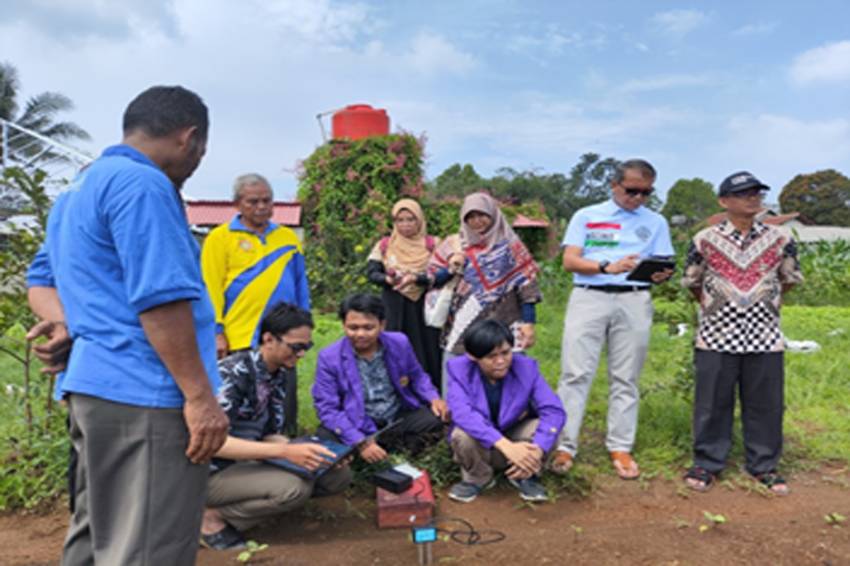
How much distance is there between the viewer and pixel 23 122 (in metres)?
28.2

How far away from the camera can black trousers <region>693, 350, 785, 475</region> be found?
142 inches

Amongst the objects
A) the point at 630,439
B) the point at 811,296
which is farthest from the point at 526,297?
the point at 811,296

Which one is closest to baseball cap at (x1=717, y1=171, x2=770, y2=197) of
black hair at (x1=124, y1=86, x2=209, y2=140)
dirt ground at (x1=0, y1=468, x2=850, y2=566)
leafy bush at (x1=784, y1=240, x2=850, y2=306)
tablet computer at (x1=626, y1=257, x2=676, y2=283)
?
tablet computer at (x1=626, y1=257, x2=676, y2=283)

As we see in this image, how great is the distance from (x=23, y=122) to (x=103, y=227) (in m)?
32.0

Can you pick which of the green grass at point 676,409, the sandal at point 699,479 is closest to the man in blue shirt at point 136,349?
the green grass at point 676,409

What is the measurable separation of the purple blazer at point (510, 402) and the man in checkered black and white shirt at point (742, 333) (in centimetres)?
92

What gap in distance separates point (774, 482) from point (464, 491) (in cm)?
173

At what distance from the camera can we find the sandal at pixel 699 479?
3613mm

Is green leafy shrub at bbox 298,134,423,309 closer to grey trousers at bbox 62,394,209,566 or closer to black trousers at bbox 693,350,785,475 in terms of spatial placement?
black trousers at bbox 693,350,785,475

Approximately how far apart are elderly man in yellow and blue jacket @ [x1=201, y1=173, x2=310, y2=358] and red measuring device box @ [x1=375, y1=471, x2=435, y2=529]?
1114 mm

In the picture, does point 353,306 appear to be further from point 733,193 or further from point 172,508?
point 733,193

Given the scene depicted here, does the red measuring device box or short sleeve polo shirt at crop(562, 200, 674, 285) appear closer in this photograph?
the red measuring device box

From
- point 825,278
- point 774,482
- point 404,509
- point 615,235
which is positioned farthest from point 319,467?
point 825,278

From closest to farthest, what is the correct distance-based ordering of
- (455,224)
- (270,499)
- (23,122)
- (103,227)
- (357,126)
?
(103,227) → (270,499) → (357,126) → (455,224) → (23,122)
